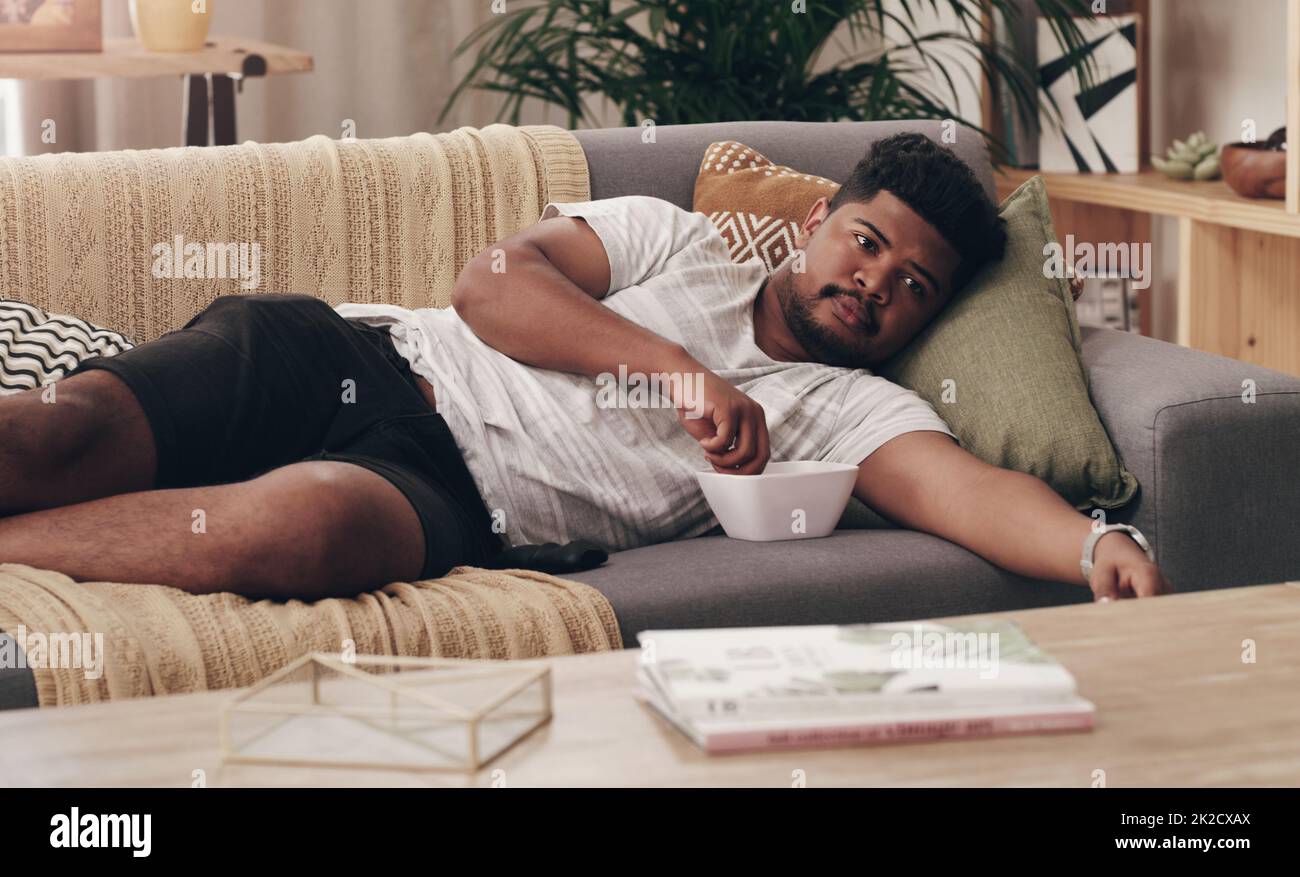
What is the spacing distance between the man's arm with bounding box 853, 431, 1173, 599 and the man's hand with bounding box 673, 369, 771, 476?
Answer: 17 centimetres

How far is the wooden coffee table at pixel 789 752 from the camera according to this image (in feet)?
2.55

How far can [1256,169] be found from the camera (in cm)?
239

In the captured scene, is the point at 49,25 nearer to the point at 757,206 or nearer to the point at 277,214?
the point at 277,214

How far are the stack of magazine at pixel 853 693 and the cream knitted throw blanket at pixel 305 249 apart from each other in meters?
0.46

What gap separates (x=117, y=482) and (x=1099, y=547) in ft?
3.10

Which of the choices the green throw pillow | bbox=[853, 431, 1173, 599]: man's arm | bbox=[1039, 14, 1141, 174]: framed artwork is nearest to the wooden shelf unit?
bbox=[1039, 14, 1141, 174]: framed artwork

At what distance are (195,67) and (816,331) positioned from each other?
155 centimetres

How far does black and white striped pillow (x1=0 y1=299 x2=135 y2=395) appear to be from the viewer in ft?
4.90

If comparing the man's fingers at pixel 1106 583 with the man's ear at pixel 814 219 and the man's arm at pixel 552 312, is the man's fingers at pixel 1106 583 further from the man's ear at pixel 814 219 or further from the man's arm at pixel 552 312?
the man's ear at pixel 814 219

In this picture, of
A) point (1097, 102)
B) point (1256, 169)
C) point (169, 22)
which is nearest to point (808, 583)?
point (1256, 169)

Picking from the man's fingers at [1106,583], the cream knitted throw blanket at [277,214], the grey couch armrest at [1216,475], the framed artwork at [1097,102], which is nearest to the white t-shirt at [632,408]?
the cream knitted throw blanket at [277,214]

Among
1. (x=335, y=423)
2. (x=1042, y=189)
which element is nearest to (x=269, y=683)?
(x=335, y=423)
